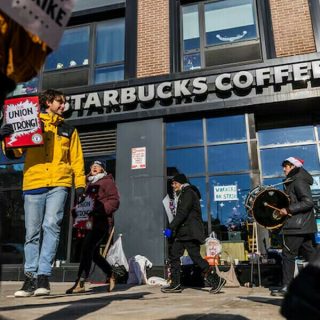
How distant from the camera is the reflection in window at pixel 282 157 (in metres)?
8.75

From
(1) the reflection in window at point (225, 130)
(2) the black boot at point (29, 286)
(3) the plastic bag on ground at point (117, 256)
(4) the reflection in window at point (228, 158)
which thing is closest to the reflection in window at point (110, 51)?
(1) the reflection in window at point (225, 130)

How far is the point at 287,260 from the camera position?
5.04 metres

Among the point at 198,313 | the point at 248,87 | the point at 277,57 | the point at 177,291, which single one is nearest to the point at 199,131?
the point at 248,87

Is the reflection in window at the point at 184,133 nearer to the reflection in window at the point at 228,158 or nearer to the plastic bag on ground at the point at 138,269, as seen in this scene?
the reflection in window at the point at 228,158

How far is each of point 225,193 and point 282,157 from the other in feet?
5.33

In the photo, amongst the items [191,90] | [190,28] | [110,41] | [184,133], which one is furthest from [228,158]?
[110,41]

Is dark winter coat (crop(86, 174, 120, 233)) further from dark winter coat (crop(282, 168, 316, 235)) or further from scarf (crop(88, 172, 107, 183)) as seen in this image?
dark winter coat (crop(282, 168, 316, 235))

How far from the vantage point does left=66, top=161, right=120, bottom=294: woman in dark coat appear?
5.55 m

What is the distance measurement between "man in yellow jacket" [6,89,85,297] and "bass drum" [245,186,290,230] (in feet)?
8.15

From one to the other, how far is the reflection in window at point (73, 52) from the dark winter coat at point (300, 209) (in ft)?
23.9

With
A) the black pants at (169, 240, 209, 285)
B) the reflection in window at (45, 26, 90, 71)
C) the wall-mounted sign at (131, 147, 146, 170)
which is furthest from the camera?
the reflection in window at (45, 26, 90, 71)

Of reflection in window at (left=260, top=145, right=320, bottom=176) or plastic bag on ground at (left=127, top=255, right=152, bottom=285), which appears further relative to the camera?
reflection in window at (left=260, top=145, right=320, bottom=176)

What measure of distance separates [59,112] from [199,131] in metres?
4.96

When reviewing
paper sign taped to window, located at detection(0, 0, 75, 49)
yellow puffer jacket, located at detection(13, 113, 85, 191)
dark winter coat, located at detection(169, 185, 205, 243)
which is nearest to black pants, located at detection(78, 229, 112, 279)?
dark winter coat, located at detection(169, 185, 205, 243)
